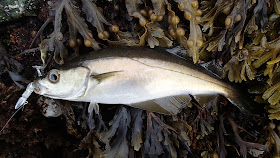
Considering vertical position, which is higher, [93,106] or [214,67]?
[214,67]

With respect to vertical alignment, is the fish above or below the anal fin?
above

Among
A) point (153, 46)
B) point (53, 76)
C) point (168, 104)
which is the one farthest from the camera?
point (168, 104)

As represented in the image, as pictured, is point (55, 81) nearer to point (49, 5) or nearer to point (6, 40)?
point (49, 5)

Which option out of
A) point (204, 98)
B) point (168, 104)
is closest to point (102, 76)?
point (168, 104)

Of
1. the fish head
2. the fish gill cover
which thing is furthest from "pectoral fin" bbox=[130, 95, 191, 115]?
the fish head

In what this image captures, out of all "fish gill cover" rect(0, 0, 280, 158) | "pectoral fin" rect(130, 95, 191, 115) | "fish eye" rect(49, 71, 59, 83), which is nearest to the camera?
"fish eye" rect(49, 71, 59, 83)

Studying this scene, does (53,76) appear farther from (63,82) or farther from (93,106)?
(93,106)

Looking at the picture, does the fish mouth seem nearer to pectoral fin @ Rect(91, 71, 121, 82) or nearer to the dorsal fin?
pectoral fin @ Rect(91, 71, 121, 82)
